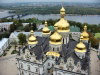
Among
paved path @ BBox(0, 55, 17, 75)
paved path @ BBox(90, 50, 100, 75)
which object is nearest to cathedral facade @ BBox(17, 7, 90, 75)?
paved path @ BBox(0, 55, 17, 75)

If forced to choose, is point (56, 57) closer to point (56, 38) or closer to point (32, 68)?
point (56, 38)

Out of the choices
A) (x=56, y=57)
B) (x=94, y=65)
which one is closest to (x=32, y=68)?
(x=56, y=57)

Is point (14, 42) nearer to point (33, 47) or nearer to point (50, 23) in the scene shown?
point (33, 47)

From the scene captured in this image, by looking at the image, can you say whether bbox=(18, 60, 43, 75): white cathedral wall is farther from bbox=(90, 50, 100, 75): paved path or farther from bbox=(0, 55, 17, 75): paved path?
bbox=(90, 50, 100, 75): paved path

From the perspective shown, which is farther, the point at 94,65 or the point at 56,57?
the point at 94,65

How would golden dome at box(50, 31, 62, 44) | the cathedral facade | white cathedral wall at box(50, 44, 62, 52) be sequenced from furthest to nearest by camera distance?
white cathedral wall at box(50, 44, 62, 52)
golden dome at box(50, 31, 62, 44)
the cathedral facade

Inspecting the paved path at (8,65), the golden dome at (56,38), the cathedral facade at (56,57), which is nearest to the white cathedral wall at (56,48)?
the cathedral facade at (56,57)

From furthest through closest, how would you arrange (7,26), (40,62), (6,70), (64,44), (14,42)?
(7,26)
(14,42)
(6,70)
(64,44)
(40,62)

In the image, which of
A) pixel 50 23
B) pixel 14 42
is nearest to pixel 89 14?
pixel 50 23
